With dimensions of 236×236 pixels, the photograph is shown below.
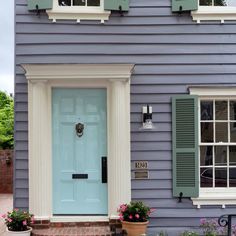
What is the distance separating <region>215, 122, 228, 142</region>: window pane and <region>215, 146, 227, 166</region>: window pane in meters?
0.13

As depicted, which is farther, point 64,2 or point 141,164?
point 64,2

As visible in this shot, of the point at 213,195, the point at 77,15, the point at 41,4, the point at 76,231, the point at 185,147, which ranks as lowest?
the point at 76,231

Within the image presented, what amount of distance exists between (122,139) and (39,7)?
2517 mm

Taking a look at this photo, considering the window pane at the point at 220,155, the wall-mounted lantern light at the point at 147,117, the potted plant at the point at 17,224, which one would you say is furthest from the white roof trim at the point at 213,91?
the potted plant at the point at 17,224

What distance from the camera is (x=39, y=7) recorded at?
312 inches

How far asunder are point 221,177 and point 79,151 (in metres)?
2.40

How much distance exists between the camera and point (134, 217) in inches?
291

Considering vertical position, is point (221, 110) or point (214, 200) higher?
point (221, 110)

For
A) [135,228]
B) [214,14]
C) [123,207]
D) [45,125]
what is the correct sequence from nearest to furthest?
[135,228], [123,207], [45,125], [214,14]

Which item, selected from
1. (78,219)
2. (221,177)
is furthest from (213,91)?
(78,219)

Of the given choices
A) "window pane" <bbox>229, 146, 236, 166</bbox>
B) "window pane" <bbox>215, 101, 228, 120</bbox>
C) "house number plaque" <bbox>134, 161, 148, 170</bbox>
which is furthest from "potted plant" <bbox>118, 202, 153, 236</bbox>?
"window pane" <bbox>215, 101, 228, 120</bbox>

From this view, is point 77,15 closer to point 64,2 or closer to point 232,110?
point 64,2

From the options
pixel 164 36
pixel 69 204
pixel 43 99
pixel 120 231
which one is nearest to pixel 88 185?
pixel 69 204

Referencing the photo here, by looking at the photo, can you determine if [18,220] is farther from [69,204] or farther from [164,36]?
[164,36]
